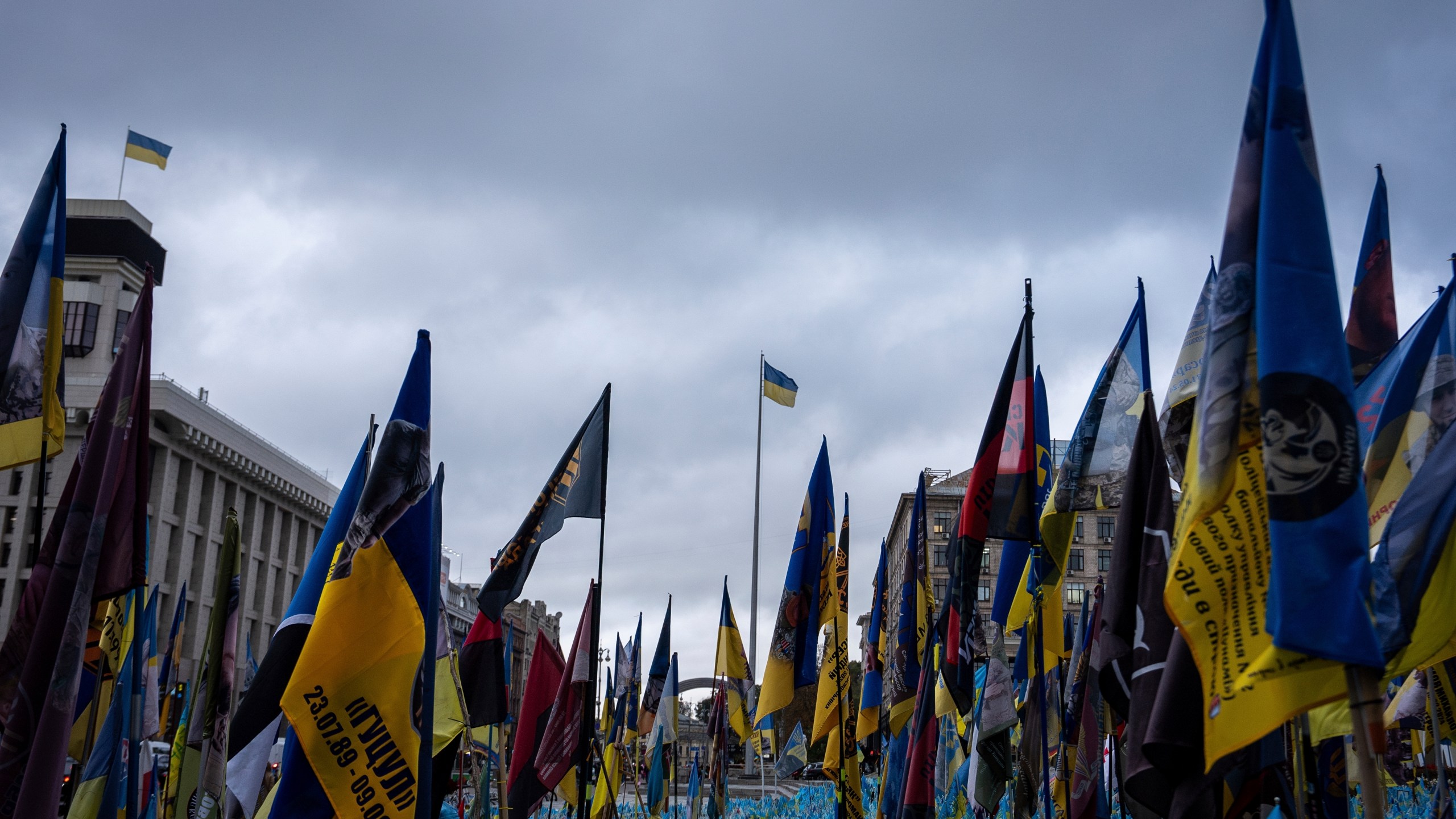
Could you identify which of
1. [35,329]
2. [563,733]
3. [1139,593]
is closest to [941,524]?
[563,733]

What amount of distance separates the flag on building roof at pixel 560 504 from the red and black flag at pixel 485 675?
2552 mm

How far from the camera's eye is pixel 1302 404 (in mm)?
4230

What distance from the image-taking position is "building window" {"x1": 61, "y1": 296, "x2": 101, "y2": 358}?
6638 cm

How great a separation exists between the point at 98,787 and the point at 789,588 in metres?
7.28

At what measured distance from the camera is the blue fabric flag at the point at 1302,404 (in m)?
3.92

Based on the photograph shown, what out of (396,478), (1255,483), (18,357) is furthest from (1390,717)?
(18,357)

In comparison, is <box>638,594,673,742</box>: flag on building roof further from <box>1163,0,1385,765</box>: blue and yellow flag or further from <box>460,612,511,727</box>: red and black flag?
<box>1163,0,1385,765</box>: blue and yellow flag

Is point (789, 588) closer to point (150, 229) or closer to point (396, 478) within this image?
point (396, 478)

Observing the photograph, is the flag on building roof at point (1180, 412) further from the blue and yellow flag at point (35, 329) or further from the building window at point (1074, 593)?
the building window at point (1074, 593)

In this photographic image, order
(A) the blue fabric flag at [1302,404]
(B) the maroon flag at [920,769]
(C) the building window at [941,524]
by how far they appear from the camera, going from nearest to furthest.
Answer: (A) the blue fabric flag at [1302,404] < (B) the maroon flag at [920,769] < (C) the building window at [941,524]

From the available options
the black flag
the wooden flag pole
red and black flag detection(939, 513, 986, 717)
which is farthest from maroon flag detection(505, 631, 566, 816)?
the wooden flag pole

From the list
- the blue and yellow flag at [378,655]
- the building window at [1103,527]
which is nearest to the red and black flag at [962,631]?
the blue and yellow flag at [378,655]

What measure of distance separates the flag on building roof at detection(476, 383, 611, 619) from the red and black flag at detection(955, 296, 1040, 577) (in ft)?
10.1

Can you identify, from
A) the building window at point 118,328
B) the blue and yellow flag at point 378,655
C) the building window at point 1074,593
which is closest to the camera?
the blue and yellow flag at point 378,655
